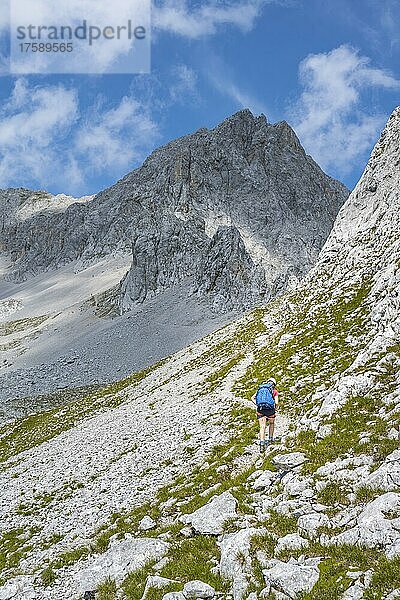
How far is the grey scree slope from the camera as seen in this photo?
7438 cm

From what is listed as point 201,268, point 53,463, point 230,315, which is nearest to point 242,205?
point 201,268

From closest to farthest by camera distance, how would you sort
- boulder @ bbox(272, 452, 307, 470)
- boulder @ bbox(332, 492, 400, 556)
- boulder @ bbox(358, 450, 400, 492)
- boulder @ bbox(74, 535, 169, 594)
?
1. boulder @ bbox(332, 492, 400, 556)
2. boulder @ bbox(358, 450, 400, 492)
3. boulder @ bbox(74, 535, 169, 594)
4. boulder @ bbox(272, 452, 307, 470)

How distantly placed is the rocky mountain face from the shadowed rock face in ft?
145

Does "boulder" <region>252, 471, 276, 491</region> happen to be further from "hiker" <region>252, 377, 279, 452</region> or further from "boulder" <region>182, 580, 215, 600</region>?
"boulder" <region>182, 580, 215, 600</region>

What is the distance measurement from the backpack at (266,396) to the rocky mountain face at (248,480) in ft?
4.39

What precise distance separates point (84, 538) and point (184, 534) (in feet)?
16.6

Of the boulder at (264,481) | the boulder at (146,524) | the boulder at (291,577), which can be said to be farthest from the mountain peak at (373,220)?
the boulder at (291,577)

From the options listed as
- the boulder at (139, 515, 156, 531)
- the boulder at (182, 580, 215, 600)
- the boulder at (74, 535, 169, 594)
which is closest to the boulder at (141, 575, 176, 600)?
the boulder at (182, 580, 215, 600)

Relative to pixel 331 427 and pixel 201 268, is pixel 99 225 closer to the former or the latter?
pixel 201 268

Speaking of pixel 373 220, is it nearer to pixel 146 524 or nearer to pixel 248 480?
pixel 248 480

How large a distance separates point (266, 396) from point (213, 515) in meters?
6.44

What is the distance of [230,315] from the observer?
75.3 metres

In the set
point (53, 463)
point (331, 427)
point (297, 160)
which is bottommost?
point (53, 463)

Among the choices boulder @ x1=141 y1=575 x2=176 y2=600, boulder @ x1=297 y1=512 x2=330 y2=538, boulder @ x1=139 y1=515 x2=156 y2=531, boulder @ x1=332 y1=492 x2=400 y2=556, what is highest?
boulder @ x1=332 y1=492 x2=400 y2=556
